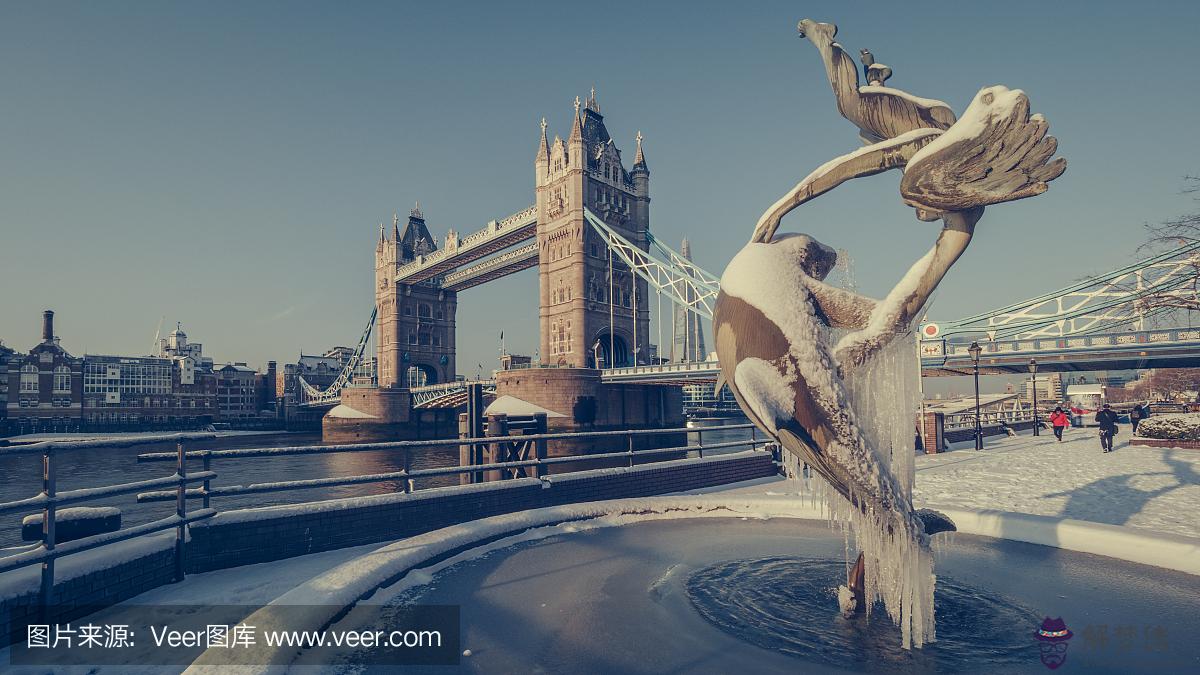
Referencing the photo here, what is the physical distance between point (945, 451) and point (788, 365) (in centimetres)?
1509

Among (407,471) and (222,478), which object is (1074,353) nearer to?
(407,471)

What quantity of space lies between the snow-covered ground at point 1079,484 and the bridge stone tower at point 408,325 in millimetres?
64340

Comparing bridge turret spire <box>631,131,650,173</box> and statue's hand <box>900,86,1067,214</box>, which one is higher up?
bridge turret spire <box>631,131,650,173</box>

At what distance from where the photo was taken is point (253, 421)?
257 ft

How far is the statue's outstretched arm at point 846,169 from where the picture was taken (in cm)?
386

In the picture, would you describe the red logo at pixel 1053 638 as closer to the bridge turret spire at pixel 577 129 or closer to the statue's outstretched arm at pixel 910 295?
the statue's outstretched arm at pixel 910 295

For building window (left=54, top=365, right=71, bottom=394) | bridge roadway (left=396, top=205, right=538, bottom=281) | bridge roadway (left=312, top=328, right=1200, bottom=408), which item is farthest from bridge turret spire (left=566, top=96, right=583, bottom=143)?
building window (left=54, top=365, right=71, bottom=394)

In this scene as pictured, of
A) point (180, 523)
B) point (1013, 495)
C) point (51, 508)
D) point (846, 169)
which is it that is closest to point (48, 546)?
point (51, 508)

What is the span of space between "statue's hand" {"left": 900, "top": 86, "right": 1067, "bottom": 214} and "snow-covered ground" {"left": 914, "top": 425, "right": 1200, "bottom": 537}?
4.95 meters

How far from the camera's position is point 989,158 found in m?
3.40

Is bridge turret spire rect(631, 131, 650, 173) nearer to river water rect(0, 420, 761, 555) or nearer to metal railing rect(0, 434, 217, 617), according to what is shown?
river water rect(0, 420, 761, 555)

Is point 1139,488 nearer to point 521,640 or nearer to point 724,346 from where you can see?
point 724,346

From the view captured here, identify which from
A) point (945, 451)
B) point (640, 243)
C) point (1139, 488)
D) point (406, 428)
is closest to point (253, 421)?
point (406, 428)

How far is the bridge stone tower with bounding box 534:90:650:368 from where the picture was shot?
51.9m
